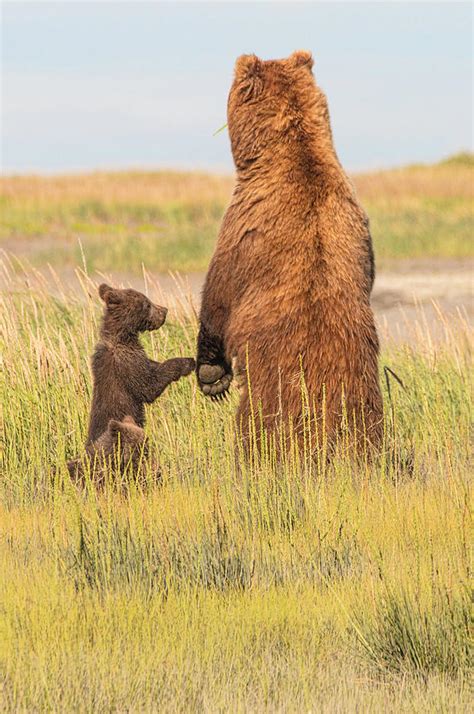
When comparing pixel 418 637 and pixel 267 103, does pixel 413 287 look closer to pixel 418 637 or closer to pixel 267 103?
pixel 267 103

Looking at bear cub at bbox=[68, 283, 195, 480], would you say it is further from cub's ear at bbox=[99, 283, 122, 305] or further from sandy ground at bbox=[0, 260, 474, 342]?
sandy ground at bbox=[0, 260, 474, 342]

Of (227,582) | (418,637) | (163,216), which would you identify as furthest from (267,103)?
(163,216)

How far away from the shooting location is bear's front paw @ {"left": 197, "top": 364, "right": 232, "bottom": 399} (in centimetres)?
623

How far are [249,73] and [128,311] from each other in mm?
1434

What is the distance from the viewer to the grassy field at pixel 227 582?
3854 millimetres

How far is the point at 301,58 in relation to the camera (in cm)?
612

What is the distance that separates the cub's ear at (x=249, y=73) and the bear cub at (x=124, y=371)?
1.29 metres

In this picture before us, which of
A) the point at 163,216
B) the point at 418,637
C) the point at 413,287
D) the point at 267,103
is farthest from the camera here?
the point at 163,216

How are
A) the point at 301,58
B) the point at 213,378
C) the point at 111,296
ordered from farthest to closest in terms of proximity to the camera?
1. the point at 111,296
2. the point at 213,378
3. the point at 301,58

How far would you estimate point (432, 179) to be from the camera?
39312 mm

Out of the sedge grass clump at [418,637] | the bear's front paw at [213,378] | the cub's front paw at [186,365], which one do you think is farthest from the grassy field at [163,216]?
the sedge grass clump at [418,637]

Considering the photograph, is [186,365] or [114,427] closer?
[114,427]

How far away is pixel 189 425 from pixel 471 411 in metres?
2.08

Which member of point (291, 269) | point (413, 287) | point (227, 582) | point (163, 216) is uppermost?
point (291, 269)
